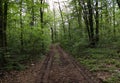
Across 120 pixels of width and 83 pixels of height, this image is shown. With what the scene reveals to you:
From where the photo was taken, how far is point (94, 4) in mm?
24734

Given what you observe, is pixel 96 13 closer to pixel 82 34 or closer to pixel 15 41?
pixel 82 34

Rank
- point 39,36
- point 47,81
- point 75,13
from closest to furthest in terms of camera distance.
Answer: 1. point 47,81
2. point 39,36
3. point 75,13

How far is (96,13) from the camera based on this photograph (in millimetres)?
24594

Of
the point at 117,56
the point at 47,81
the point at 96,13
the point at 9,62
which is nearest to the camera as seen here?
the point at 47,81

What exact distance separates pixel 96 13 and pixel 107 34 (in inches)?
143

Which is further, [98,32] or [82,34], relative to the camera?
[82,34]

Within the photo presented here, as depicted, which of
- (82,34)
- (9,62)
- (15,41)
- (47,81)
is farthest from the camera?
(82,34)

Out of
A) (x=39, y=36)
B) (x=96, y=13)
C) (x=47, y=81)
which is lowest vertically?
(x=47, y=81)

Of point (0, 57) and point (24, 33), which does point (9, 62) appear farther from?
point (24, 33)

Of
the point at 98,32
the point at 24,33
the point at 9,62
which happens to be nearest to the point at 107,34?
the point at 98,32

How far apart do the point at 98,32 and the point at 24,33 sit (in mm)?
10819

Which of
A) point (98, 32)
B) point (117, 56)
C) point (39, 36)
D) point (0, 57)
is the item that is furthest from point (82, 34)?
point (0, 57)

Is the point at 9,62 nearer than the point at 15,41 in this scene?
Yes

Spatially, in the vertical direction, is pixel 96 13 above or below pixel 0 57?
above
